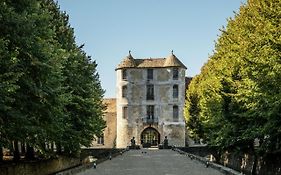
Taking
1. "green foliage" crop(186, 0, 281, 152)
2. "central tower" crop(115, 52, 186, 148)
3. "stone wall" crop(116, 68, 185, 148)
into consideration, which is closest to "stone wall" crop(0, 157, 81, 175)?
"green foliage" crop(186, 0, 281, 152)

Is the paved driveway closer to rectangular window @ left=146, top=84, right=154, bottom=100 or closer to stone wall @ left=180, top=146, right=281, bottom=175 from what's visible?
Answer: stone wall @ left=180, top=146, right=281, bottom=175

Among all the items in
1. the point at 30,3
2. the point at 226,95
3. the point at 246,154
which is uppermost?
the point at 30,3

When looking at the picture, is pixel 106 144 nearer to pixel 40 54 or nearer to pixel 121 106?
pixel 121 106

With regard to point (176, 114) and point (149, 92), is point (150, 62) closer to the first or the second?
point (149, 92)

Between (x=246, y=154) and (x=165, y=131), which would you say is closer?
(x=246, y=154)

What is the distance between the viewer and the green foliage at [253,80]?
20.7 meters

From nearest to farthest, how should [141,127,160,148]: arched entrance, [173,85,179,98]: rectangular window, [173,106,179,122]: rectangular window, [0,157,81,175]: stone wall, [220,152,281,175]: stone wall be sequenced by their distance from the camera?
[0,157,81,175]: stone wall, [220,152,281,175]: stone wall, [173,106,179,122]: rectangular window, [173,85,179,98]: rectangular window, [141,127,160,148]: arched entrance

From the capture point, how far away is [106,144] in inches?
3292

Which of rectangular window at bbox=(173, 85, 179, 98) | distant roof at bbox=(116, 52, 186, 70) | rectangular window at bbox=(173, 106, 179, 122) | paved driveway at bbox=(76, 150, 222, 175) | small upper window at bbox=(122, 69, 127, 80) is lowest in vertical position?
paved driveway at bbox=(76, 150, 222, 175)

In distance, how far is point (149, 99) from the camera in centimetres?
7750

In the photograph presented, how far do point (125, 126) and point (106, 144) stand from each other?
851 cm

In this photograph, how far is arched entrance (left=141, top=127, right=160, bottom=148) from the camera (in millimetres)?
77819

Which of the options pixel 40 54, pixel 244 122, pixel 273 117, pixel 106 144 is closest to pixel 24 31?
pixel 40 54

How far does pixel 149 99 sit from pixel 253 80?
184 ft
